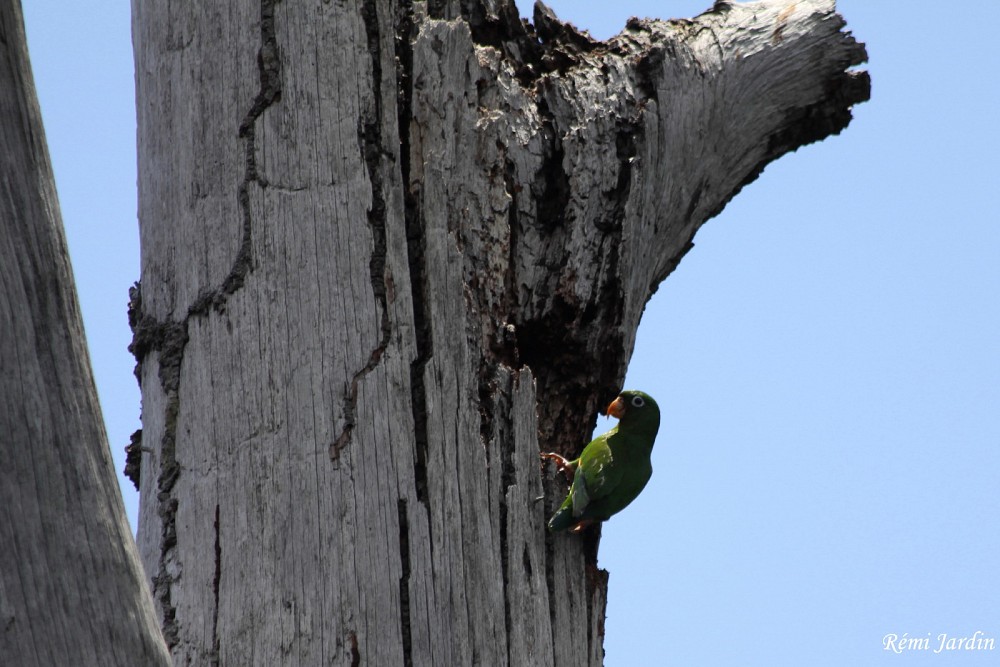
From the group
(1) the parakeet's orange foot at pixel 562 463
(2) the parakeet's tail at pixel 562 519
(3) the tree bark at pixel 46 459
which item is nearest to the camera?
(3) the tree bark at pixel 46 459

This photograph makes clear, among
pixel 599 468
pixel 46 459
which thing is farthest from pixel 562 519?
pixel 46 459

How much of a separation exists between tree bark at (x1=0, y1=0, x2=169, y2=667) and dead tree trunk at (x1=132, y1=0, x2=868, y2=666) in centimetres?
75

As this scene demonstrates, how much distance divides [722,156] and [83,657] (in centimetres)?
332

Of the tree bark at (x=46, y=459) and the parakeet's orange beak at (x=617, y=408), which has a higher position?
the parakeet's orange beak at (x=617, y=408)

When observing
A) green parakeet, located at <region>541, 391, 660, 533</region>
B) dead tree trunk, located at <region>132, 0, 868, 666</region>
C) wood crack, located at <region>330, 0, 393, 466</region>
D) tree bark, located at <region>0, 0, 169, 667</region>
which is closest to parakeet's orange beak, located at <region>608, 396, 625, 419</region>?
green parakeet, located at <region>541, 391, 660, 533</region>

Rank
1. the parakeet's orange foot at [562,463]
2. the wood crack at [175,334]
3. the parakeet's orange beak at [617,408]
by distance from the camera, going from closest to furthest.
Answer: the wood crack at [175,334] → the parakeet's orange foot at [562,463] → the parakeet's orange beak at [617,408]

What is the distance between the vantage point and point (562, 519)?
3.32 meters

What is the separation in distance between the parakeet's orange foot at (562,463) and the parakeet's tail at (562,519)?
20 centimetres

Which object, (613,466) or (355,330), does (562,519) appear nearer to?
(613,466)

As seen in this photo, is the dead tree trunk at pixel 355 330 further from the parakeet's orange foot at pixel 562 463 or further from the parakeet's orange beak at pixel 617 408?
the parakeet's orange beak at pixel 617 408

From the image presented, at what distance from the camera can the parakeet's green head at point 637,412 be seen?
13.6ft

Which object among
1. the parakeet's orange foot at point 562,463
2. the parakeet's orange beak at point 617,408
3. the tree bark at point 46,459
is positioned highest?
the parakeet's orange beak at point 617,408

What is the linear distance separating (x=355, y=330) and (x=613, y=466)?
52.0 inches

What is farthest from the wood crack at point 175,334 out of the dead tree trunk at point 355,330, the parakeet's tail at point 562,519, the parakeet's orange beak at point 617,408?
the parakeet's orange beak at point 617,408
